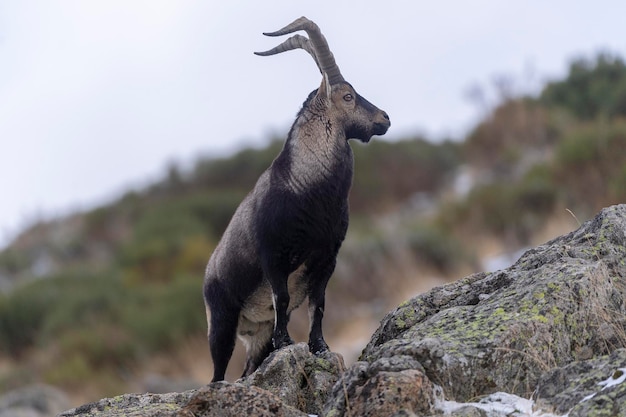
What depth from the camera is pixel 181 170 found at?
115ft

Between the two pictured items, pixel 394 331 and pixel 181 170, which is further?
pixel 181 170

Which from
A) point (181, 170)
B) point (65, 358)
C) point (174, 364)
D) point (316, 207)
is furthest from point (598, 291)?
point (181, 170)

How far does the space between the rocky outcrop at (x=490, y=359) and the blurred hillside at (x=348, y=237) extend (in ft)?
28.9

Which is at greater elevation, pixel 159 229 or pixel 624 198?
pixel 159 229

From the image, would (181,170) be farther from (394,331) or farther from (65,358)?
(394,331)

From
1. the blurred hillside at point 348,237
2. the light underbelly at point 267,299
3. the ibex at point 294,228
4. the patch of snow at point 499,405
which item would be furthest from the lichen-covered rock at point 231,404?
the blurred hillside at point 348,237

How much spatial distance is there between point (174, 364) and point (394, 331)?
47.3ft

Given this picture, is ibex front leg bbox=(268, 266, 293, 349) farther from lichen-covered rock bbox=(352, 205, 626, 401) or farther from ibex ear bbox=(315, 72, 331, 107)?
ibex ear bbox=(315, 72, 331, 107)

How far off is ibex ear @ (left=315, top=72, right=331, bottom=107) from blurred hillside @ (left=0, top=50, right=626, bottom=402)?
8081 millimetres

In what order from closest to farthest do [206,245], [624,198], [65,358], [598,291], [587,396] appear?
1. [587,396]
2. [598,291]
3. [624,198]
4. [65,358]
5. [206,245]

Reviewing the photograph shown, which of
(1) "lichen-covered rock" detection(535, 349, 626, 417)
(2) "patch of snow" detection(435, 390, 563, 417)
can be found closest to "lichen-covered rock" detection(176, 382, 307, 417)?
(2) "patch of snow" detection(435, 390, 563, 417)

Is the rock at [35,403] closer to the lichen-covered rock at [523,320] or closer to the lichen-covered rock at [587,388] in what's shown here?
the lichen-covered rock at [523,320]

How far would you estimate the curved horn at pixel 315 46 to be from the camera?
679cm

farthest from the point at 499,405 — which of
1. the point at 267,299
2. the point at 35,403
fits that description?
the point at 35,403
